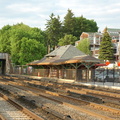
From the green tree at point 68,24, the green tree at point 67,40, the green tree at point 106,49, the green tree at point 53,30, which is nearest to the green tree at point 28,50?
the green tree at point 106,49

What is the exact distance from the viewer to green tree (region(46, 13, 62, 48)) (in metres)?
109

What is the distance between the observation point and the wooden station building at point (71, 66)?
34312mm

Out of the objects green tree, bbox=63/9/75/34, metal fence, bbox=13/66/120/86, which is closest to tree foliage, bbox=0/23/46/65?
metal fence, bbox=13/66/120/86

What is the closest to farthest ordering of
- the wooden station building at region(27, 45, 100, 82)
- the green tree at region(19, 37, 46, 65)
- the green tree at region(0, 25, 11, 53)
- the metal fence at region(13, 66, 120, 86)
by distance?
the metal fence at region(13, 66, 120, 86) < the wooden station building at region(27, 45, 100, 82) < the green tree at region(19, 37, 46, 65) < the green tree at region(0, 25, 11, 53)

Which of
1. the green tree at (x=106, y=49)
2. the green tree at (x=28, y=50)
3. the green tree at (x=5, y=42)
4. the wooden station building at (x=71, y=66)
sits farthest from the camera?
the green tree at (x=5, y=42)

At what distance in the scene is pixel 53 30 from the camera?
109875mm

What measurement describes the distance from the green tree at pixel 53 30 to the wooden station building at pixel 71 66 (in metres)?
51.1

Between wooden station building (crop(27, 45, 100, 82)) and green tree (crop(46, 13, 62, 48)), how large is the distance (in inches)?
2012

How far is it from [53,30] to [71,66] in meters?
72.1

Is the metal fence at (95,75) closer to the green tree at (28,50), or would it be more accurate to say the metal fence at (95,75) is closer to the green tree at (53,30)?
the green tree at (28,50)

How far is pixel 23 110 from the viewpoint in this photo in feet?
37.0

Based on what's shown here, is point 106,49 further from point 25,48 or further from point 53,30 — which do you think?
point 53,30

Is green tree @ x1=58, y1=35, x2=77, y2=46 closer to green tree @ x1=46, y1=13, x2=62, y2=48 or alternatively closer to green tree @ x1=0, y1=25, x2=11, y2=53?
green tree @ x1=46, y1=13, x2=62, y2=48

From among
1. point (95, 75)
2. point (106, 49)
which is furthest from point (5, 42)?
point (95, 75)
